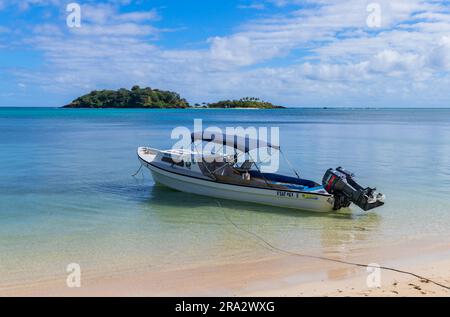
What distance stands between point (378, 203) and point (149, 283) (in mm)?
8539

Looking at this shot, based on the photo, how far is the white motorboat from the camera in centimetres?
1517

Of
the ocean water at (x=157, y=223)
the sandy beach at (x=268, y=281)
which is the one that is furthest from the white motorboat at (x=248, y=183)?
the sandy beach at (x=268, y=281)

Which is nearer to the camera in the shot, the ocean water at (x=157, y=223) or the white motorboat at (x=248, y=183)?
the ocean water at (x=157, y=223)

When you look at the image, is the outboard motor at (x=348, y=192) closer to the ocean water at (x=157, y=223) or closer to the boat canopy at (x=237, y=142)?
the ocean water at (x=157, y=223)

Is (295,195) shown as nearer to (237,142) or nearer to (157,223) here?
(237,142)

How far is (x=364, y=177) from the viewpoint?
2320 cm

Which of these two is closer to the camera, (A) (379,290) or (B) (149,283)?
(A) (379,290)

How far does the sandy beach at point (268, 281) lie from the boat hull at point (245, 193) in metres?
4.47

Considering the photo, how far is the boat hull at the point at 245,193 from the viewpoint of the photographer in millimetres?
15375
